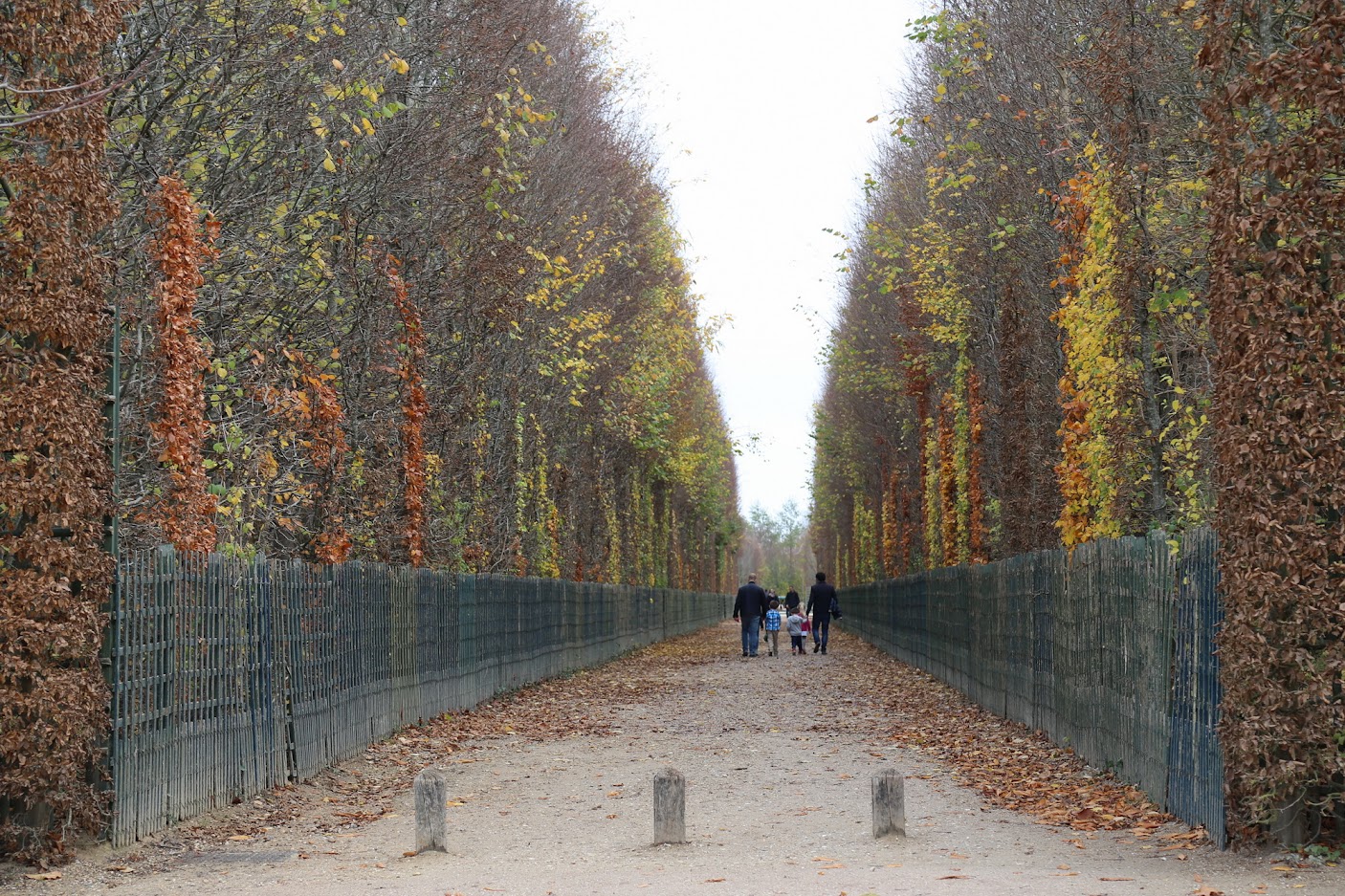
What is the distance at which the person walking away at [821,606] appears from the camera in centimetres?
3825

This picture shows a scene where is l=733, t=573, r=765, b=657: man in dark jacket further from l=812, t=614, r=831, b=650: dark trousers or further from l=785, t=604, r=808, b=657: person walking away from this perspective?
l=812, t=614, r=831, b=650: dark trousers

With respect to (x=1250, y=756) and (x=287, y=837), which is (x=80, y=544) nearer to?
(x=287, y=837)

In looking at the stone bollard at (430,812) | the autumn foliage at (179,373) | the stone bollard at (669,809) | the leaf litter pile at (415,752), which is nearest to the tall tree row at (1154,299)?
the stone bollard at (669,809)

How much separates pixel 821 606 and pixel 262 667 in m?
27.2

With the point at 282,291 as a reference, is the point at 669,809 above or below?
below

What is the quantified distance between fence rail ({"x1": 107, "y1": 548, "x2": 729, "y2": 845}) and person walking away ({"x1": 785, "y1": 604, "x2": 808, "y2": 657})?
17776 mm

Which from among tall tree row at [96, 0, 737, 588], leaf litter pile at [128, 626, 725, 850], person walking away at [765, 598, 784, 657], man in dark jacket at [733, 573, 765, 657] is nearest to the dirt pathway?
leaf litter pile at [128, 626, 725, 850]

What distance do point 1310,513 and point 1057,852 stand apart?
256 cm

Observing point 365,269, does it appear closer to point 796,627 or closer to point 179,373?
point 179,373

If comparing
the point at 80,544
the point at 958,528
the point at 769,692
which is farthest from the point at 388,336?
the point at 958,528

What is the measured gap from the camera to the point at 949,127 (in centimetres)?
2511

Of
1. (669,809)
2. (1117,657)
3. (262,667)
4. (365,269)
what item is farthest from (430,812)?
(365,269)

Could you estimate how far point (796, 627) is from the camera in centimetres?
4044

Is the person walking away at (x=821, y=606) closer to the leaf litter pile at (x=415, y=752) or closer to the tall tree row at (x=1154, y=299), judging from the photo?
the tall tree row at (x=1154, y=299)
